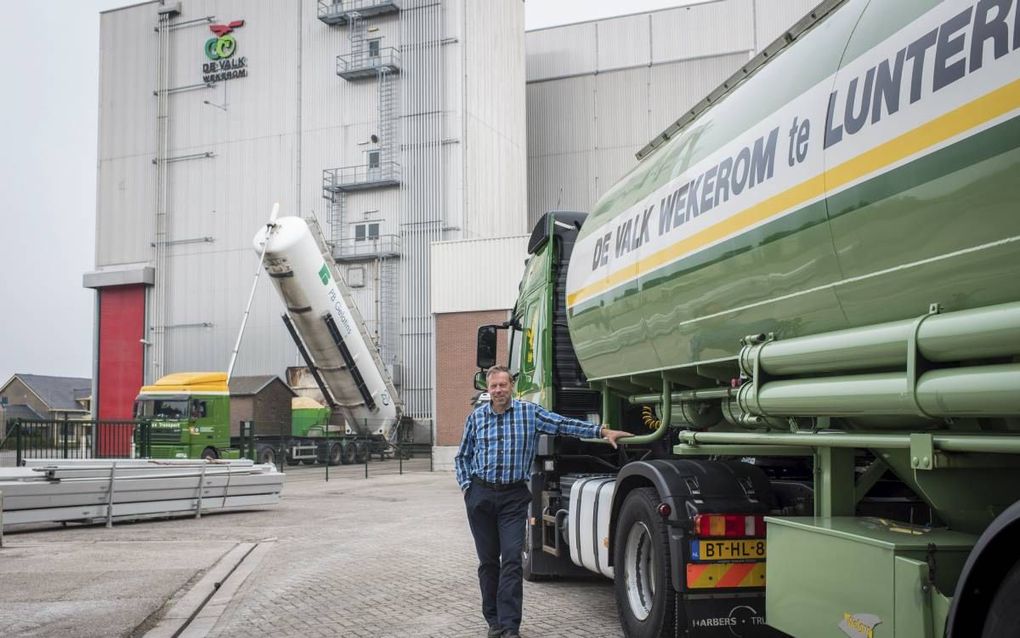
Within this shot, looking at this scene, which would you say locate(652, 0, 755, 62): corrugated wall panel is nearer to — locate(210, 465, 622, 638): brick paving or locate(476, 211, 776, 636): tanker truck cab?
locate(210, 465, 622, 638): brick paving

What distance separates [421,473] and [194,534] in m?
18.7

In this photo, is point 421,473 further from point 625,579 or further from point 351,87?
Result: point 625,579

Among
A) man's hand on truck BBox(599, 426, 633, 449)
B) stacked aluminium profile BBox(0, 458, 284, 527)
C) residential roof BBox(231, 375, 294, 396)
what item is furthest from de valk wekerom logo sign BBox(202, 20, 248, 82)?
man's hand on truck BBox(599, 426, 633, 449)

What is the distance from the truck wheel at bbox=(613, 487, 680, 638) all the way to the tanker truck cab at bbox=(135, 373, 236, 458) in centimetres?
2641

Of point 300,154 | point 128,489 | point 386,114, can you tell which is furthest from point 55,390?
point 128,489

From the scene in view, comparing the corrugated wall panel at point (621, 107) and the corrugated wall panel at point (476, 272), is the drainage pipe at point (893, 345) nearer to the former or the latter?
the corrugated wall panel at point (476, 272)

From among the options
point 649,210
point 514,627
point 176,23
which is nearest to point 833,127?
point 649,210

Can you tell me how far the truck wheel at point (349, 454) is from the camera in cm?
3897

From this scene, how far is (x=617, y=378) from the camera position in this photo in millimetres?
7934

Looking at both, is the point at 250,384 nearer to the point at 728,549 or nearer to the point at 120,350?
the point at 120,350

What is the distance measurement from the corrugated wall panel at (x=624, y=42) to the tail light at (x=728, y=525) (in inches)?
1800

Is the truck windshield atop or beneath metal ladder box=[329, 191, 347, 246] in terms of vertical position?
beneath

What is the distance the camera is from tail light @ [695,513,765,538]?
5.73 meters

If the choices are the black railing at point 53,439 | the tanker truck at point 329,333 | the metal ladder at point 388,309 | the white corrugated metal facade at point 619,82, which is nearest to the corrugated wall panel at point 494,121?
the white corrugated metal facade at point 619,82
